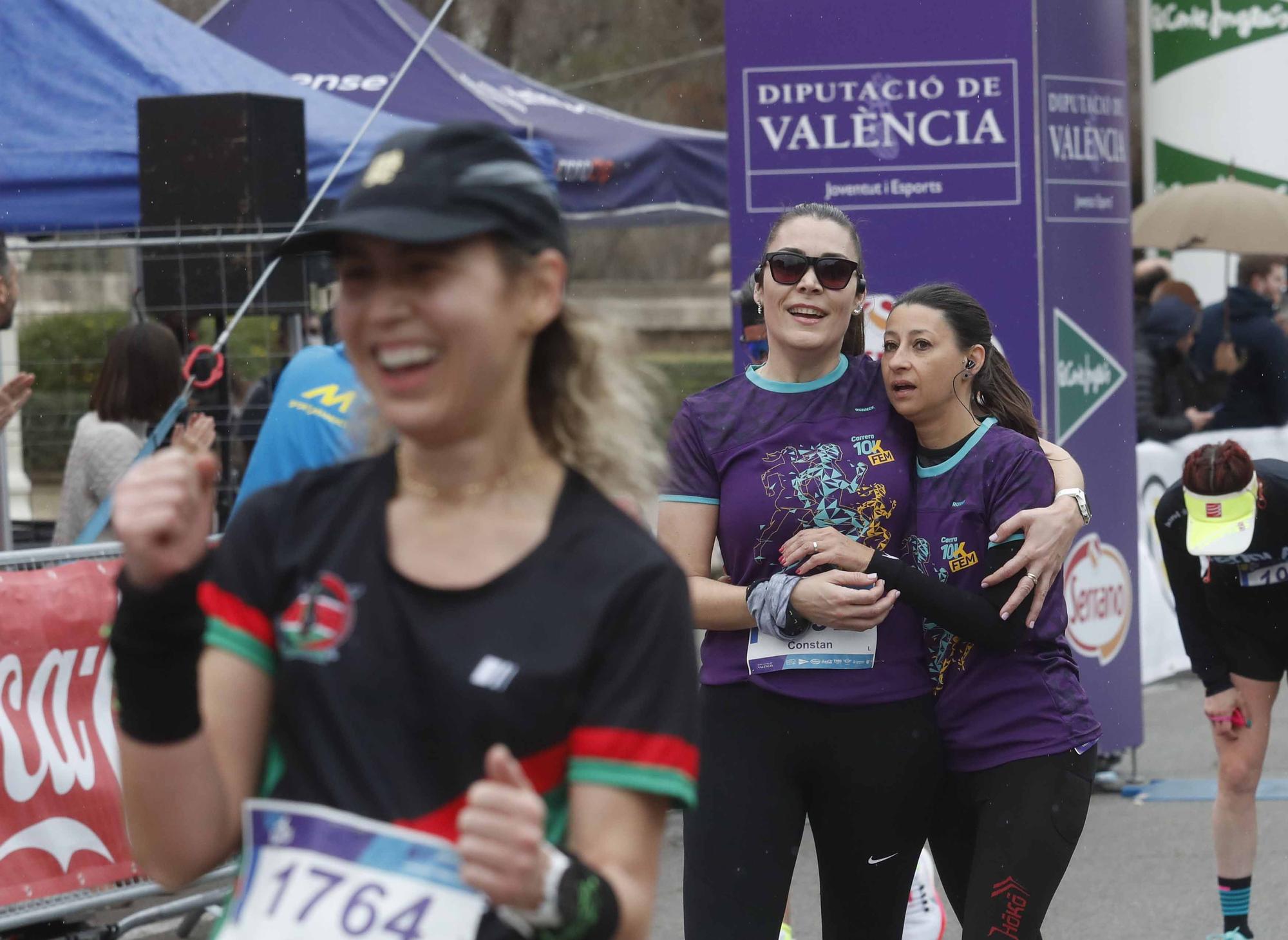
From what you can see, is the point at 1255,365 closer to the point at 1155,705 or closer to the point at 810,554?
the point at 1155,705

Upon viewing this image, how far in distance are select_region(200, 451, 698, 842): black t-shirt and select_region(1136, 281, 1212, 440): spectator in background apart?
1001 centimetres

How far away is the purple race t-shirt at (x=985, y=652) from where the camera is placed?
399cm

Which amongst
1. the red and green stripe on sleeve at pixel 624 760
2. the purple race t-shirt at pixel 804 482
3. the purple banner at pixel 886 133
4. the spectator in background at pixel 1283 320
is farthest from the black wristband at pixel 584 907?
the spectator in background at pixel 1283 320

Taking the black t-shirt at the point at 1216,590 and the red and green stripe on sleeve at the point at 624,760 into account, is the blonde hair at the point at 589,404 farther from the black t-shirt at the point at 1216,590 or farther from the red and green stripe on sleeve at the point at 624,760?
the black t-shirt at the point at 1216,590

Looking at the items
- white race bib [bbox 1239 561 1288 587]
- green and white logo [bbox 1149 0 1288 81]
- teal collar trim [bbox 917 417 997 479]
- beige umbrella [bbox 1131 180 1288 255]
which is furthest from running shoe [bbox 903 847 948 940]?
green and white logo [bbox 1149 0 1288 81]

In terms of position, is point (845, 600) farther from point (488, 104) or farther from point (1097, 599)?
point (488, 104)

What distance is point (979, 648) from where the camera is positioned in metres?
4.06

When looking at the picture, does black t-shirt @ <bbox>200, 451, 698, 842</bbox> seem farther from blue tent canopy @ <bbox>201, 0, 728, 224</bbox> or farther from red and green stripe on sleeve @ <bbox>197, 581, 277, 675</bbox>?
blue tent canopy @ <bbox>201, 0, 728, 224</bbox>

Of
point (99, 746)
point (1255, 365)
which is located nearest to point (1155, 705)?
point (1255, 365)

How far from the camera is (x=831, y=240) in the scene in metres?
4.18

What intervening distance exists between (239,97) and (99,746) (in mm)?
3012

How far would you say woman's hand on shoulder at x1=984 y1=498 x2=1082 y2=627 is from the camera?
396 centimetres

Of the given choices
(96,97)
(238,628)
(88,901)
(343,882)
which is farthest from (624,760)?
(96,97)

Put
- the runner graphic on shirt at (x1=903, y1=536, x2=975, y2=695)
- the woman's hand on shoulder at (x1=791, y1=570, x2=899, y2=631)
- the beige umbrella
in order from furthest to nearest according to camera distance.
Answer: the beige umbrella, the runner graphic on shirt at (x1=903, y1=536, x2=975, y2=695), the woman's hand on shoulder at (x1=791, y1=570, x2=899, y2=631)
